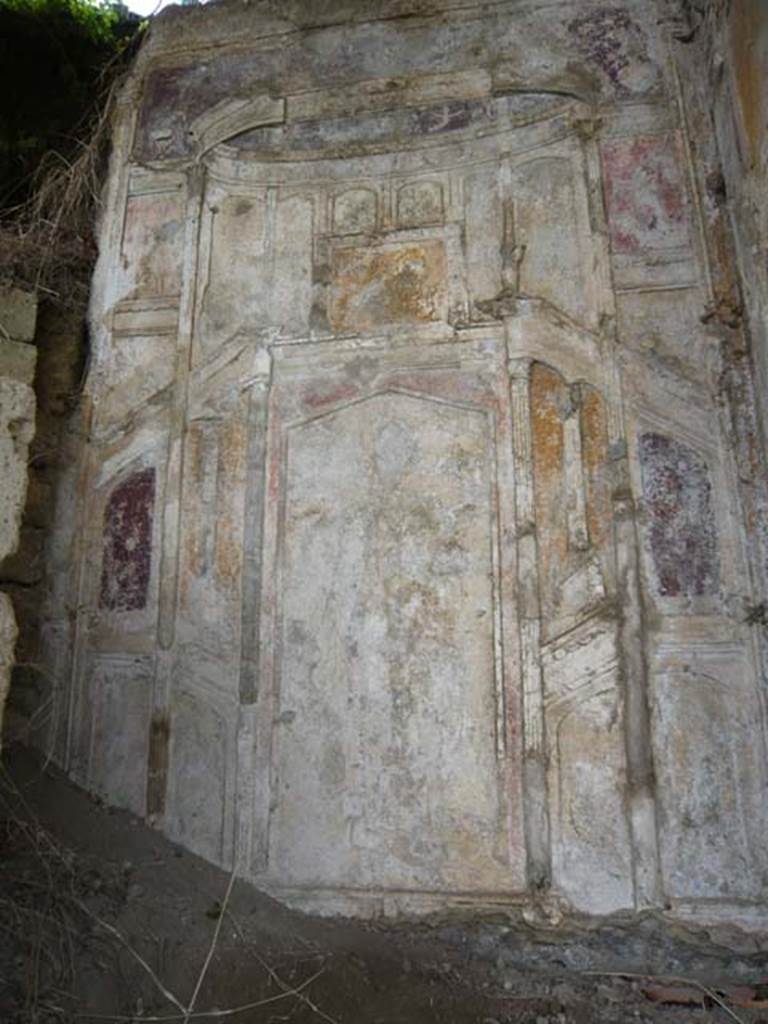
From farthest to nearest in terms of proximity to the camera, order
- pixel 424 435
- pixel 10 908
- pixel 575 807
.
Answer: pixel 424 435
pixel 575 807
pixel 10 908

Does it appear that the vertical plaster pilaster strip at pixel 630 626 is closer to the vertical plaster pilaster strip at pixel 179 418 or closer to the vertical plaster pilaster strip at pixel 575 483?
the vertical plaster pilaster strip at pixel 575 483

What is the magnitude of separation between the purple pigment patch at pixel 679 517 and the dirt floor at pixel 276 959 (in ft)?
4.37

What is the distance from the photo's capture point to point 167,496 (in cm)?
456

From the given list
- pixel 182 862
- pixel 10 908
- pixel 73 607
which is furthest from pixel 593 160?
pixel 10 908

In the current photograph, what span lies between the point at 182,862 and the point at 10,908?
0.82 metres

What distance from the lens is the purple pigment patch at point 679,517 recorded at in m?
3.94

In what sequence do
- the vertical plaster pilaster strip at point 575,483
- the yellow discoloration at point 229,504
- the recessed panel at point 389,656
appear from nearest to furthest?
the recessed panel at point 389,656
the vertical plaster pilaster strip at point 575,483
the yellow discoloration at point 229,504

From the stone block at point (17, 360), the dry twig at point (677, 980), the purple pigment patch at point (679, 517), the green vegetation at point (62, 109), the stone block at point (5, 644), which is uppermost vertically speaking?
the green vegetation at point (62, 109)

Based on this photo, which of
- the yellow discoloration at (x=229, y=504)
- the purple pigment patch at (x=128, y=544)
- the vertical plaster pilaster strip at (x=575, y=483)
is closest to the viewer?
the vertical plaster pilaster strip at (x=575, y=483)

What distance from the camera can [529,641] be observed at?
13.1 ft

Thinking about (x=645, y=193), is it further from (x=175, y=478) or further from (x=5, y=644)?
(x=5, y=644)

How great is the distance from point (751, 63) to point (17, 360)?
10.8ft

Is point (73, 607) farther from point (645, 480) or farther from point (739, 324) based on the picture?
point (739, 324)

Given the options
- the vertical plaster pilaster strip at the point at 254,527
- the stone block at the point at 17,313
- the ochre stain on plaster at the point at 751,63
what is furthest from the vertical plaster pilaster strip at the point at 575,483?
the stone block at the point at 17,313
